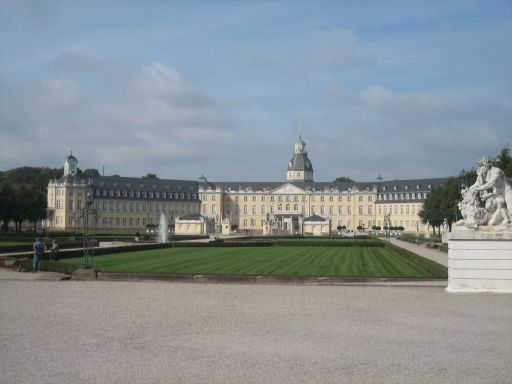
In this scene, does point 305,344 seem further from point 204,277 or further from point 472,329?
point 204,277

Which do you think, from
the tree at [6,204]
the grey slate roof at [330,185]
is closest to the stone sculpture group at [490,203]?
the tree at [6,204]

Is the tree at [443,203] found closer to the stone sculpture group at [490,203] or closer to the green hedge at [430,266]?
the green hedge at [430,266]

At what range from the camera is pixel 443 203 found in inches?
2852

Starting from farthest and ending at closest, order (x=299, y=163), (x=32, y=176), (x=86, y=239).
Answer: (x=299, y=163) < (x=32, y=176) < (x=86, y=239)

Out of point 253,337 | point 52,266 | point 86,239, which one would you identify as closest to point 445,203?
point 86,239

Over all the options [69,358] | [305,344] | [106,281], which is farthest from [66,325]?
[106,281]

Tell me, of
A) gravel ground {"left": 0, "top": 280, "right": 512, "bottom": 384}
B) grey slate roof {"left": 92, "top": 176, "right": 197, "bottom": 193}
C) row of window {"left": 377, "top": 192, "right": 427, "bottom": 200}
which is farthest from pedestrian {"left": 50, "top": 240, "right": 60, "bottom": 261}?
row of window {"left": 377, "top": 192, "right": 427, "bottom": 200}

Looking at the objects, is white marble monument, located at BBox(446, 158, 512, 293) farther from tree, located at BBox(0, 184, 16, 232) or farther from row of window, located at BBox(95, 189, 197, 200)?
row of window, located at BBox(95, 189, 197, 200)

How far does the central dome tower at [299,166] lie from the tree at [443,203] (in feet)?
201

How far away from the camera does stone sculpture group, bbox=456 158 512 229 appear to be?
59.6 ft

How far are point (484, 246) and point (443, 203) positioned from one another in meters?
56.3

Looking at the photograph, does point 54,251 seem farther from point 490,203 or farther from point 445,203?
point 445,203

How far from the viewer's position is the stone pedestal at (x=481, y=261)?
58.0ft

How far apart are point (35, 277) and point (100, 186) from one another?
103571 millimetres
